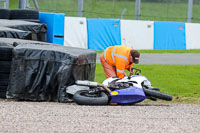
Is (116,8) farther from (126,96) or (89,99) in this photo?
(89,99)

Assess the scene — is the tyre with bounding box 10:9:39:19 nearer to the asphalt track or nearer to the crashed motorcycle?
the asphalt track

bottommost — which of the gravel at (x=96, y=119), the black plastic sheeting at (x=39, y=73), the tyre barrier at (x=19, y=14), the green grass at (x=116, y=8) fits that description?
the gravel at (x=96, y=119)

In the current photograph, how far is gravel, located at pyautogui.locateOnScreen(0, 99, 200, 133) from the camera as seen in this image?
6.66 metres

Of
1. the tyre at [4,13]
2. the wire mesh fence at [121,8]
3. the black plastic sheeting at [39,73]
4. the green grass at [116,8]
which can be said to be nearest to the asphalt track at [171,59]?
the tyre at [4,13]

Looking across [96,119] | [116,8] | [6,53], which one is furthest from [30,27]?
[116,8]

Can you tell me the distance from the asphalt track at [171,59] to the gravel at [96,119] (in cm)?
1018

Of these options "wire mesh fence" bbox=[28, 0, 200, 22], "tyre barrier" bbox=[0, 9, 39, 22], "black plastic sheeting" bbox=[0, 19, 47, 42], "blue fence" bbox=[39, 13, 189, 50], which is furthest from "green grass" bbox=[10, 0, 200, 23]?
"black plastic sheeting" bbox=[0, 19, 47, 42]

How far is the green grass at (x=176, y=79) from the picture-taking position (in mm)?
11508

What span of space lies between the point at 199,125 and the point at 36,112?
2545mm

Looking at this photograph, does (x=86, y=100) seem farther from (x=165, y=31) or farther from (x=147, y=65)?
(x=165, y=31)

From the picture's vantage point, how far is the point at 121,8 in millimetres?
41031

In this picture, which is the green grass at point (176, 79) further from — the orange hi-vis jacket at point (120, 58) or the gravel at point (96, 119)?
the gravel at point (96, 119)

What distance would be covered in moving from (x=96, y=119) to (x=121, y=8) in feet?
112

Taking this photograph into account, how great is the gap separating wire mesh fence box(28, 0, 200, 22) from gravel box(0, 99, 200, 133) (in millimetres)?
16499
